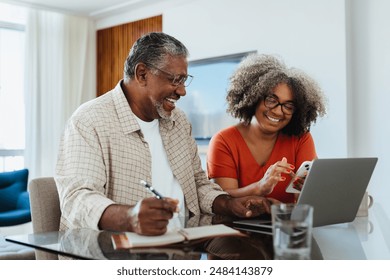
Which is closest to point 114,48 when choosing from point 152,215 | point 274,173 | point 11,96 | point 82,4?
point 82,4

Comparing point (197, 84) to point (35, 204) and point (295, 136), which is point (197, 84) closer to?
point (295, 136)

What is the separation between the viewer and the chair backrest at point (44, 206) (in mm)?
1429

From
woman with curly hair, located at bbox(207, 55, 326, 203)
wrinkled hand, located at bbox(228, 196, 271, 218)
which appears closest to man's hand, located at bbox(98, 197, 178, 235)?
wrinkled hand, located at bbox(228, 196, 271, 218)

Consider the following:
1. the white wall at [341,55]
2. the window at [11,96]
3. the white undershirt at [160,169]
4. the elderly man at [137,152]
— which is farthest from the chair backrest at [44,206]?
the window at [11,96]

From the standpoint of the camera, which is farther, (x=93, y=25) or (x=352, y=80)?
(x=93, y=25)

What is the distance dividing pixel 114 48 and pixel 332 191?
4616 mm

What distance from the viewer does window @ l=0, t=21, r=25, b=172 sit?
4938 mm

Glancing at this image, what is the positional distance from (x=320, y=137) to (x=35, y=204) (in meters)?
2.60

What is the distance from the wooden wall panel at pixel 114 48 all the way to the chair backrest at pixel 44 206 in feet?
12.6

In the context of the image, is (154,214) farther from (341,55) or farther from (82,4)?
(82,4)

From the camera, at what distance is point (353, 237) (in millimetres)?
1245

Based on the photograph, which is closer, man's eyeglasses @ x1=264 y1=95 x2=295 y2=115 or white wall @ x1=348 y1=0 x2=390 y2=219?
man's eyeglasses @ x1=264 y1=95 x2=295 y2=115

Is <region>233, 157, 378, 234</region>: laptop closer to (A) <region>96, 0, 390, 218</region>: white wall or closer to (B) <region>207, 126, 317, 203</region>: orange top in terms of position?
(B) <region>207, 126, 317, 203</region>: orange top
